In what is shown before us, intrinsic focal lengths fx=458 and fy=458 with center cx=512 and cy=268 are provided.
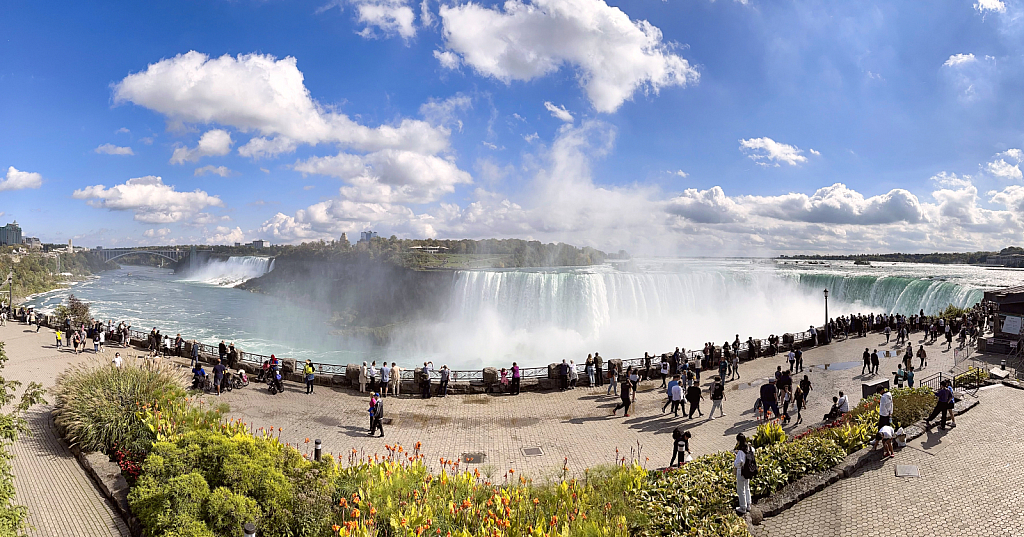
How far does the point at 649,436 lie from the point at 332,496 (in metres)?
7.10

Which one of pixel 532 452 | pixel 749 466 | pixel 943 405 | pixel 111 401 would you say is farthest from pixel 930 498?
pixel 111 401

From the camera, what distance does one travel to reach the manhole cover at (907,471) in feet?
24.7

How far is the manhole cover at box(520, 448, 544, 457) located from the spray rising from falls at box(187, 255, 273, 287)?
335 feet

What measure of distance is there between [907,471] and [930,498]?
3.08 ft

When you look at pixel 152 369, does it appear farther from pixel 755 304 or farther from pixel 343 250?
pixel 343 250

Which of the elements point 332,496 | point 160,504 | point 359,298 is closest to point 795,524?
point 332,496

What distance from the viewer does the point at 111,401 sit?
943 centimetres

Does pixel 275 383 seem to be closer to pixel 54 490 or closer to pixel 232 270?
pixel 54 490

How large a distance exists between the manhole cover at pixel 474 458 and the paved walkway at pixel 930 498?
5.09 metres

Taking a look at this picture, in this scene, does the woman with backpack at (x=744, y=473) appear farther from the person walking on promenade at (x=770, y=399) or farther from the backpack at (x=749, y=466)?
the person walking on promenade at (x=770, y=399)

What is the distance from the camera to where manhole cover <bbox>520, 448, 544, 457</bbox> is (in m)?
9.54

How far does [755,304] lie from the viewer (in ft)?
127

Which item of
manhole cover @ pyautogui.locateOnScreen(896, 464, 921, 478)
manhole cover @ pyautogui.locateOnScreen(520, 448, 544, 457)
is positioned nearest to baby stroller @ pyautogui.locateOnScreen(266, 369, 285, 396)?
manhole cover @ pyautogui.locateOnScreen(520, 448, 544, 457)

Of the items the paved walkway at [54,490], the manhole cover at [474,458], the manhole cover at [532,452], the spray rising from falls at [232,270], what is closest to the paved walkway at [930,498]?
the manhole cover at [532,452]
